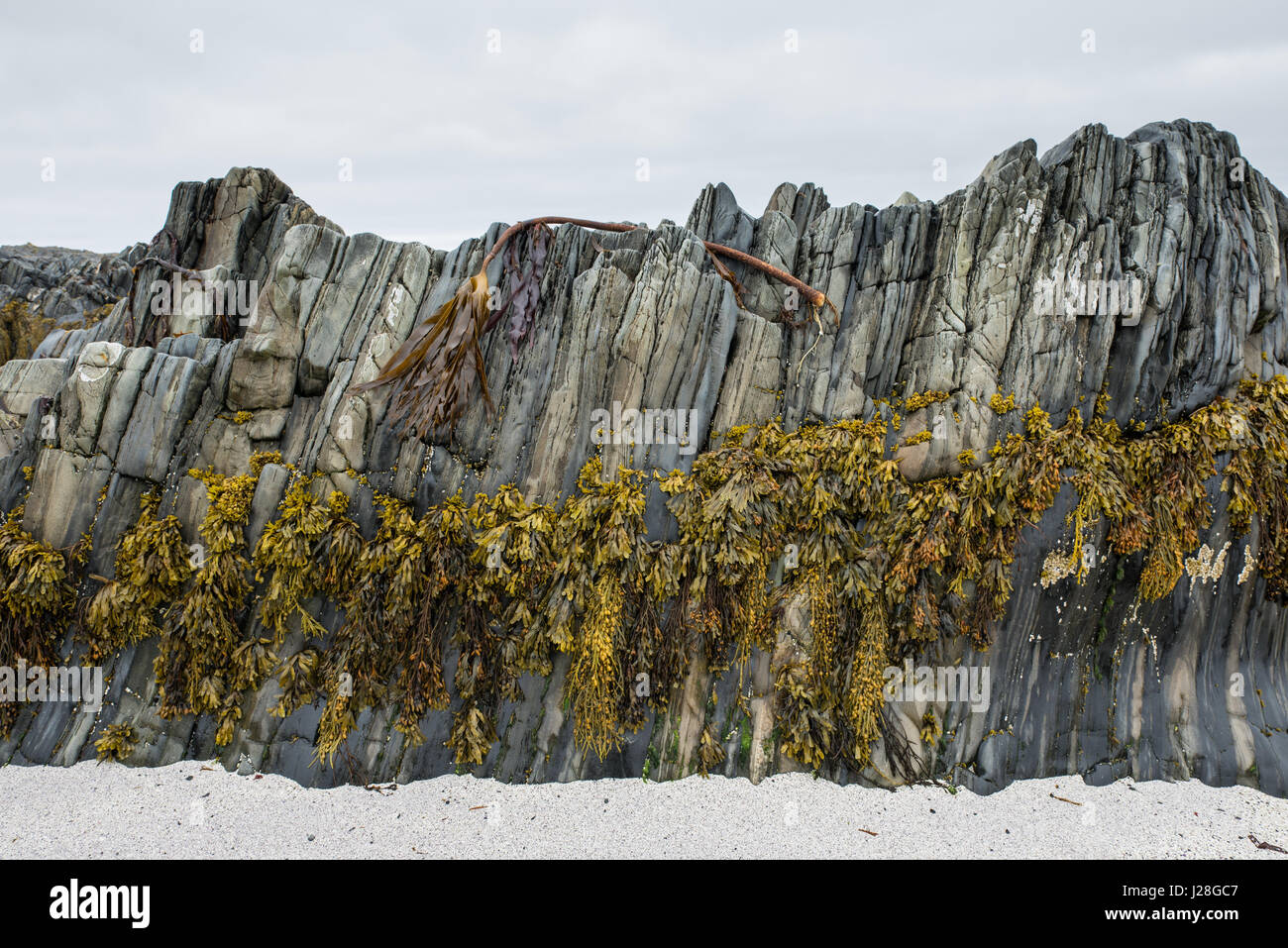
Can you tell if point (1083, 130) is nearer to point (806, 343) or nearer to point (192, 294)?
point (806, 343)

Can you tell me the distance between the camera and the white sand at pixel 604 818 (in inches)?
241

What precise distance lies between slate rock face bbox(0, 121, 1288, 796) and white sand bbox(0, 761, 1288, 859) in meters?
0.30

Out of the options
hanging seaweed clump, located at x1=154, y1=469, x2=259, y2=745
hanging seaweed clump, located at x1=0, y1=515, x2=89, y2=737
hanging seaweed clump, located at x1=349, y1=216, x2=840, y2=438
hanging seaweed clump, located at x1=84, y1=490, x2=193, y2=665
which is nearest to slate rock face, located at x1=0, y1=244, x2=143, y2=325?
hanging seaweed clump, located at x1=0, y1=515, x2=89, y2=737

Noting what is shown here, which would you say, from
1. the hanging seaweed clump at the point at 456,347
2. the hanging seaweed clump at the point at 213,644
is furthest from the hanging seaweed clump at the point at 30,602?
the hanging seaweed clump at the point at 456,347

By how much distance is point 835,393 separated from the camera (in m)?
7.96

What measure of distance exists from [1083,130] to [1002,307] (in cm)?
255

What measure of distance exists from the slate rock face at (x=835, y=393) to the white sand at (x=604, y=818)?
0.30 m

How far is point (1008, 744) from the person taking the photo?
23.7 feet

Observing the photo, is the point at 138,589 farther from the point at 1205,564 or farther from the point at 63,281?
the point at 63,281

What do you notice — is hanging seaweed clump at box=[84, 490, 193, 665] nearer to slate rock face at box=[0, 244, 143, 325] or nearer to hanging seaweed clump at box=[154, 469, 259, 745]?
hanging seaweed clump at box=[154, 469, 259, 745]

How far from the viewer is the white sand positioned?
612cm

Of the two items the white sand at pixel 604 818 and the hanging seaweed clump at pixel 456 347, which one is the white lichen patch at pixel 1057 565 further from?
the hanging seaweed clump at pixel 456 347

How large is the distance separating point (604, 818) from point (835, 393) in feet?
17.7

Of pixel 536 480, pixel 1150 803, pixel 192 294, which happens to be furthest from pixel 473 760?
pixel 192 294
